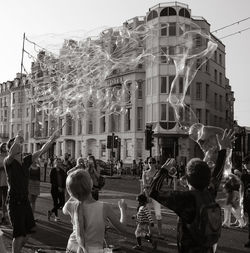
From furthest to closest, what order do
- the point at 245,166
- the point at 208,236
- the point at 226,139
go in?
1. the point at 245,166
2. the point at 226,139
3. the point at 208,236

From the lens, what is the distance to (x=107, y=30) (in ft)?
57.9

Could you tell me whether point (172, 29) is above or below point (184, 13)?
below

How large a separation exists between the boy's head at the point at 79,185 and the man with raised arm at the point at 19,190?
2602 millimetres

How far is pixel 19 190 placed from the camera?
6.60m

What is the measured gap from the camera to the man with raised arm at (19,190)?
6387 mm

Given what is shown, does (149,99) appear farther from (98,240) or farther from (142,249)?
(98,240)

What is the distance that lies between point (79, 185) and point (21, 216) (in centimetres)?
306

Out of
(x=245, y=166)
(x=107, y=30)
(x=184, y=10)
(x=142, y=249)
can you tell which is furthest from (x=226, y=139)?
(x=184, y=10)

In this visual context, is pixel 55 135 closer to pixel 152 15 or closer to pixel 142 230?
pixel 142 230

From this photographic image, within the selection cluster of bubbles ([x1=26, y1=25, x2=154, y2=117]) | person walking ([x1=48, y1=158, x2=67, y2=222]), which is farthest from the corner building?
person walking ([x1=48, y1=158, x2=67, y2=222])

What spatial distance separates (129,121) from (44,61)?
29.6 meters

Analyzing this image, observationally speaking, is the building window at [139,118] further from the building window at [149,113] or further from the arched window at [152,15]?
the arched window at [152,15]

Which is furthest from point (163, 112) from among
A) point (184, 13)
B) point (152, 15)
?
point (184, 13)

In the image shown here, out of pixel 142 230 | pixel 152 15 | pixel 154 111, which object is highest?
pixel 152 15
